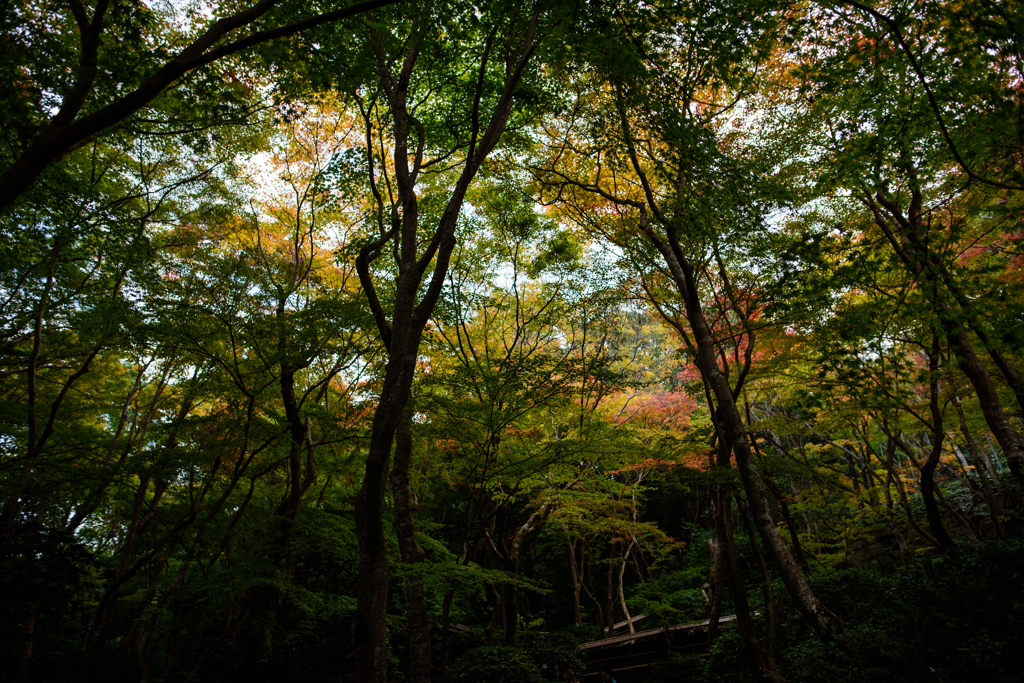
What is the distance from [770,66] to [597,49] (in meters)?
4.89

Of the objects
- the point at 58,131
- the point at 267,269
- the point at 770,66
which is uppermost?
the point at 770,66

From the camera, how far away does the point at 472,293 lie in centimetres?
1026

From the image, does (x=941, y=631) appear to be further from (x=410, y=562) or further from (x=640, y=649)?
(x=640, y=649)

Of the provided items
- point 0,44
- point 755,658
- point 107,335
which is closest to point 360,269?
point 0,44

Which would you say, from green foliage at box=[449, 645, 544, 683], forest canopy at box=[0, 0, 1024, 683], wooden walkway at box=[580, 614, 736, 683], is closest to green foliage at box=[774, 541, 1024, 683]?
forest canopy at box=[0, 0, 1024, 683]

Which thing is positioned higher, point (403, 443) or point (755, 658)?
point (403, 443)

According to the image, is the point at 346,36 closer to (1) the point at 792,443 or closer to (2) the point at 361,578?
(2) the point at 361,578

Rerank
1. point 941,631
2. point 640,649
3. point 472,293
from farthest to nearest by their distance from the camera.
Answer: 1. point 640,649
2. point 472,293
3. point 941,631

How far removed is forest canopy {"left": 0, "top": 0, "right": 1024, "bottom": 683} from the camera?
4258mm

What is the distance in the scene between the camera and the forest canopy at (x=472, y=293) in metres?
4.26

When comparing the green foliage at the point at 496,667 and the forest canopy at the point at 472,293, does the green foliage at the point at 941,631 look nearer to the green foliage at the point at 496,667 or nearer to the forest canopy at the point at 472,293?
the forest canopy at the point at 472,293

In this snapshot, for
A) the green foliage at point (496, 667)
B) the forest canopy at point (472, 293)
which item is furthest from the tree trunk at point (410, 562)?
the green foliage at point (496, 667)

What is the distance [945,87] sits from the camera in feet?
14.1

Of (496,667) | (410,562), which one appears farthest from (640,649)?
(410,562)
